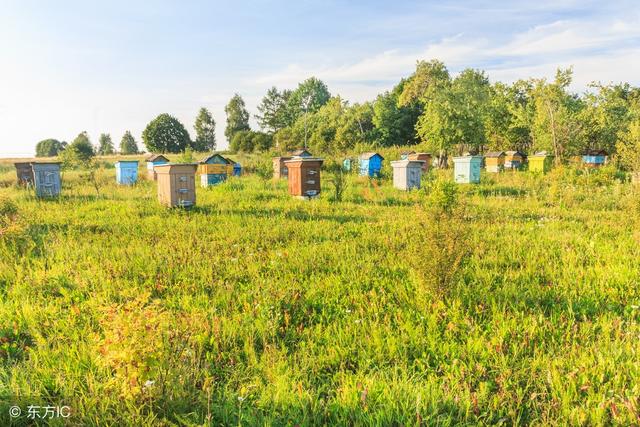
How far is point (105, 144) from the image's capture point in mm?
104250

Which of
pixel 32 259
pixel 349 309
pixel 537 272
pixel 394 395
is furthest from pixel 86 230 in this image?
pixel 537 272

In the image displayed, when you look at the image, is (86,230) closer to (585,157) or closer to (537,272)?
(537,272)

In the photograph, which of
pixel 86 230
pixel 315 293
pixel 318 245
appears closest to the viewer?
pixel 315 293

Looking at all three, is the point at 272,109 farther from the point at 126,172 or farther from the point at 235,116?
the point at 126,172

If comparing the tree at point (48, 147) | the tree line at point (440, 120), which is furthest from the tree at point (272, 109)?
the tree at point (48, 147)

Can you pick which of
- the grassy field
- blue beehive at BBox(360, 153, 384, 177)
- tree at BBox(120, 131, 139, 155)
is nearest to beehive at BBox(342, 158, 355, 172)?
blue beehive at BBox(360, 153, 384, 177)

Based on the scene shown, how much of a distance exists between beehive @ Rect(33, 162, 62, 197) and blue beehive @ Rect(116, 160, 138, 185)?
6.44 metres

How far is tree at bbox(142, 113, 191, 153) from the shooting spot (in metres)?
68.4

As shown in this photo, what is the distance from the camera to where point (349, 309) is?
466 centimetres

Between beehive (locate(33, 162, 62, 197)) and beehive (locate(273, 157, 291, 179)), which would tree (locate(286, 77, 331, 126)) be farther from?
beehive (locate(33, 162, 62, 197))

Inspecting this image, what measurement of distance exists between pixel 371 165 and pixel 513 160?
15043 millimetres

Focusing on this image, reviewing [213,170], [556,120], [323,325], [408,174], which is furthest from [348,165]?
[323,325]

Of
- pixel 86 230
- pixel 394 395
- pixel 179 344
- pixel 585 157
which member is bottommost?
pixel 394 395

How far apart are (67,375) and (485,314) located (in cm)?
415
